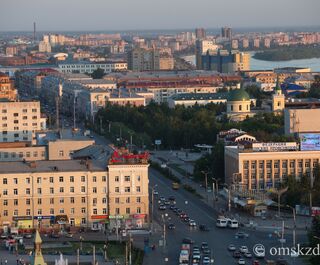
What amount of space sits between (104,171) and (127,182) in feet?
1.28

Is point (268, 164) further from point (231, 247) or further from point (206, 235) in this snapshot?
point (231, 247)

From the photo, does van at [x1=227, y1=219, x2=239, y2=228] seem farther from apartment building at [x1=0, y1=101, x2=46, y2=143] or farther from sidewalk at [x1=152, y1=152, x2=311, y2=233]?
apartment building at [x1=0, y1=101, x2=46, y2=143]

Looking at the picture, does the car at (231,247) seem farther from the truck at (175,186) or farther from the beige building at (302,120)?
the beige building at (302,120)

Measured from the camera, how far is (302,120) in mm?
28000

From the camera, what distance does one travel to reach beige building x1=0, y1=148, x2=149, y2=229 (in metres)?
19.0

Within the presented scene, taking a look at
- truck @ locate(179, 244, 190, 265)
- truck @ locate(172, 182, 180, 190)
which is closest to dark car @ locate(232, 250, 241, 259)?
truck @ locate(179, 244, 190, 265)

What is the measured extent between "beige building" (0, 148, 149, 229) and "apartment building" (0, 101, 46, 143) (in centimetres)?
988

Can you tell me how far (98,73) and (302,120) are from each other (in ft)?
109

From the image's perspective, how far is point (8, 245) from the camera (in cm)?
1712

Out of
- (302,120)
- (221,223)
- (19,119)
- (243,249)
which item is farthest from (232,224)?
(19,119)

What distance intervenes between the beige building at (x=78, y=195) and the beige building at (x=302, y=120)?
9.22m

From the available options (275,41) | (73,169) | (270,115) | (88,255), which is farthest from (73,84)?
(275,41)

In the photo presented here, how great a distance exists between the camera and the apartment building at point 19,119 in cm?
2911

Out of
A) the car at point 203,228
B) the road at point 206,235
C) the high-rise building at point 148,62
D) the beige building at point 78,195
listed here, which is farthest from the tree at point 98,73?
the car at point 203,228
